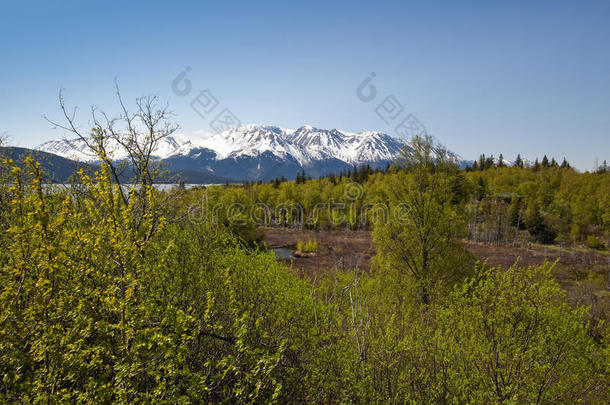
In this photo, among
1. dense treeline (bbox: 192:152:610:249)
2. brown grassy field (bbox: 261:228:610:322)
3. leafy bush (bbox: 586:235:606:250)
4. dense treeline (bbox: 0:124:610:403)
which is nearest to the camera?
dense treeline (bbox: 0:124:610:403)

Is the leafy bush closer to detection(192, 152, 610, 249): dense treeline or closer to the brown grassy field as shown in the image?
detection(192, 152, 610, 249): dense treeline

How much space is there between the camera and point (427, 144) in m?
16.1

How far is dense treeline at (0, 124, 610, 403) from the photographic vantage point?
3.83 metres

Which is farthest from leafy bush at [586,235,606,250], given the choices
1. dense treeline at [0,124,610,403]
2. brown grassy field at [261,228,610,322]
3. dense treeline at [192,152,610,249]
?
dense treeline at [0,124,610,403]

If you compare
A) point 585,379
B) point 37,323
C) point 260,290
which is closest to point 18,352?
point 37,323

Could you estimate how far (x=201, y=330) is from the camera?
17.5 ft

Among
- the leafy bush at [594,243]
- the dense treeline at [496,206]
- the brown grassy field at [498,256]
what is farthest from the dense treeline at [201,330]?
the leafy bush at [594,243]

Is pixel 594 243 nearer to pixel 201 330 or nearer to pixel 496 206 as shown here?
pixel 496 206

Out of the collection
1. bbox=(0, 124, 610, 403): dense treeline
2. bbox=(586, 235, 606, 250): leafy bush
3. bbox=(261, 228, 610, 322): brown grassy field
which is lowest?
bbox=(261, 228, 610, 322): brown grassy field

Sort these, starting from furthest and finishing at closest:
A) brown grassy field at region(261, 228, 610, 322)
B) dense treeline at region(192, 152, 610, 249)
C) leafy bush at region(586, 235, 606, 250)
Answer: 1. dense treeline at region(192, 152, 610, 249)
2. leafy bush at region(586, 235, 606, 250)
3. brown grassy field at region(261, 228, 610, 322)

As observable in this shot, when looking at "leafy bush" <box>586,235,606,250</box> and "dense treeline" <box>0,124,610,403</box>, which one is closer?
"dense treeline" <box>0,124,610,403</box>

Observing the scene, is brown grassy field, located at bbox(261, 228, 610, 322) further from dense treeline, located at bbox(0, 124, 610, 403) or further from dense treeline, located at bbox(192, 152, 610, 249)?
dense treeline, located at bbox(0, 124, 610, 403)

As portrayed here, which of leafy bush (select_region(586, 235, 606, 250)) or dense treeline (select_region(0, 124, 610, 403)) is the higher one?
dense treeline (select_region(0, 124, 610, 403))

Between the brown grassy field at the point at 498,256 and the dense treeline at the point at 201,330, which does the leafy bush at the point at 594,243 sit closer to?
the brown grassy field at the point at 498,256
